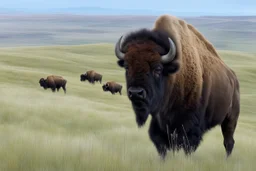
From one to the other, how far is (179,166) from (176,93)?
1.69 m

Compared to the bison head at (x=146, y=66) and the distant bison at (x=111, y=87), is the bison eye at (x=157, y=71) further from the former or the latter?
the distant bison at (x=111, y=87)

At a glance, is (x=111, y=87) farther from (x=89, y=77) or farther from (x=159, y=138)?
(x=159, y=138)

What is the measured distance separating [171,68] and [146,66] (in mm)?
506

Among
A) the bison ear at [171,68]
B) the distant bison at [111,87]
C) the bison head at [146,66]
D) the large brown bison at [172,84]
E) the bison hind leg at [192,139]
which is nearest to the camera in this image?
the bison head at [146,66]

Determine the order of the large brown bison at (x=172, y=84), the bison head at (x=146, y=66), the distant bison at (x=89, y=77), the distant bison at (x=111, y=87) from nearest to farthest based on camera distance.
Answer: the bison head at (x=146, y=66), the large brown bison at (x=172, y=84), the distant bison at (x=111, y=87), the distant bison at (x=89, y=77)

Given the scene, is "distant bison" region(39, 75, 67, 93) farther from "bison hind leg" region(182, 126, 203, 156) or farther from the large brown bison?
"bison hind leg" region(182, 126, 203, 156)

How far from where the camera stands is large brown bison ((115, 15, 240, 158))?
5.47m

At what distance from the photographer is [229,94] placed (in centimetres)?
741

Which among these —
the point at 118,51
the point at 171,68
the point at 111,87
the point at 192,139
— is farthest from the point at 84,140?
the point at 111,87

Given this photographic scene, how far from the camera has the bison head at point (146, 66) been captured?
5273 mm

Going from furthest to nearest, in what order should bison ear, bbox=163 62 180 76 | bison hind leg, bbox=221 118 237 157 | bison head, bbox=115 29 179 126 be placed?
bison hind leg, bbox=221 118 237 157, bison ear, bbox=163 62 180 76, bison head, bbox=115 29 179 126

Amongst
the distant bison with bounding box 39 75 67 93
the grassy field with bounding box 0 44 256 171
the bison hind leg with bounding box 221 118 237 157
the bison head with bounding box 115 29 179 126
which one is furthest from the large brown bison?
the distant bison with bounding box 39 75 67 93

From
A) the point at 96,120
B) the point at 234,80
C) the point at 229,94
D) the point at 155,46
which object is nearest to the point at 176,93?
the point at 155,46

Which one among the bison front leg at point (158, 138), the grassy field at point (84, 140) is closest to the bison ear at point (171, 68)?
the bison front leg at point (158, 138)
